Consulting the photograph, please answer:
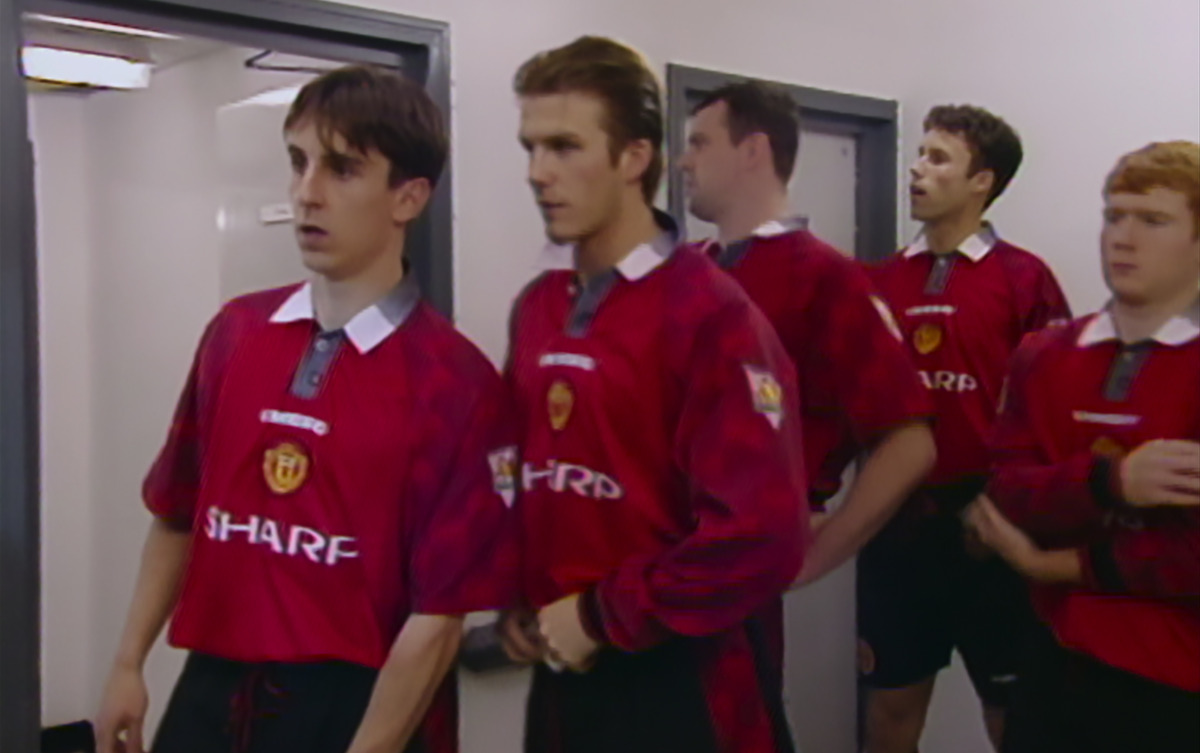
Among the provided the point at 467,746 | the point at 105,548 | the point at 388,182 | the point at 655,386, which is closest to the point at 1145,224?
the point at 655,386

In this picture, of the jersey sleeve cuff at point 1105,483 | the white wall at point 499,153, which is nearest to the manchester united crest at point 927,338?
the white wall at point 499,153

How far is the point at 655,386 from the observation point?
145 centimetres

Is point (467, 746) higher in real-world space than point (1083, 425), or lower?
lower

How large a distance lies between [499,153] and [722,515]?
1456 millimetres

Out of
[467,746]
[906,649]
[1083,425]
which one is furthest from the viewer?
[906,649]

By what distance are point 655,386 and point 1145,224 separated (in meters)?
0.94

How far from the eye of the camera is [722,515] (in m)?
1.36

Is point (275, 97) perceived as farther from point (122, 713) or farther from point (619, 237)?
point (122, 713)

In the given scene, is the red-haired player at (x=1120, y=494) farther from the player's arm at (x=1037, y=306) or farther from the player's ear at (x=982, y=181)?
the player's ear at (x=982, y=181)

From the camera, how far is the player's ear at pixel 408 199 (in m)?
1.52

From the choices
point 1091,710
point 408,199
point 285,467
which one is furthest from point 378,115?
Answer: point 1091,710

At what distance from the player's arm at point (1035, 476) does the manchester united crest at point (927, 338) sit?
0.66 metres

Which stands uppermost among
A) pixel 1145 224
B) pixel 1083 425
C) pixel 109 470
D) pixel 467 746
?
pixel 1145 224

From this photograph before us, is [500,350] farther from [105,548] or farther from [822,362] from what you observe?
[105,548]
